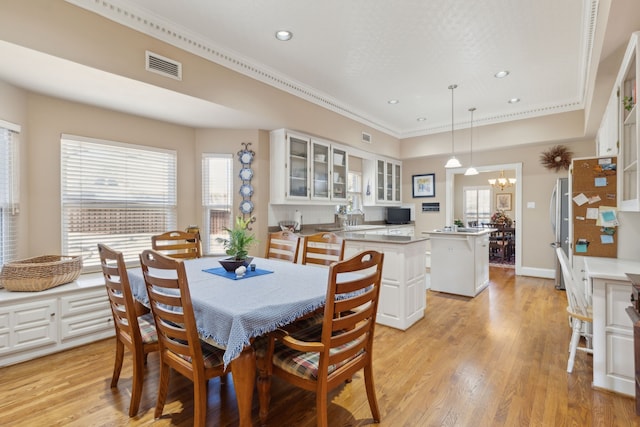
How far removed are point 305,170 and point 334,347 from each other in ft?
10.8

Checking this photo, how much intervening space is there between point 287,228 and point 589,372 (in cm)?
340

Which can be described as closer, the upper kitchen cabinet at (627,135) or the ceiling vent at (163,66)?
the upper kitchen cabinet at (627,135)

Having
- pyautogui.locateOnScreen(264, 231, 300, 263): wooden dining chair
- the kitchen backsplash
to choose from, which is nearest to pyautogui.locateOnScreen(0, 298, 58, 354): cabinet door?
pyautogui.locateOnScreen(264, 231, 300, 263): wooden dining chair

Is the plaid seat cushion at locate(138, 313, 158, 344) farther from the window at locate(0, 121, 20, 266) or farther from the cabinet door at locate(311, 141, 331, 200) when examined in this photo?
the cabinet door at locate(311, 141, 331, 200)

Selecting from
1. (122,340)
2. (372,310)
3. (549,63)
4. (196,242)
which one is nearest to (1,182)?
(196,242)

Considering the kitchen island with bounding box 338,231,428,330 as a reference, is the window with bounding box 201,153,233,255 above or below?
above

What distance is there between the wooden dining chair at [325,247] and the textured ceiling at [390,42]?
6.22 ft

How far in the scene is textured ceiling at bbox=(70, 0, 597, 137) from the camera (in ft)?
8.45

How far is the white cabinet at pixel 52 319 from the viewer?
2.42m

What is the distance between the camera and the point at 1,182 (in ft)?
8.64

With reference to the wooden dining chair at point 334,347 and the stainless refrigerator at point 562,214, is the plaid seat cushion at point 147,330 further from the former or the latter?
the stainless refrigerator at point 562,214

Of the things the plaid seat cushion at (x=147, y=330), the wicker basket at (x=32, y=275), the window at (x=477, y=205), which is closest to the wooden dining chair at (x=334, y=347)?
the plaid seat cushion at (x=147, y=330)

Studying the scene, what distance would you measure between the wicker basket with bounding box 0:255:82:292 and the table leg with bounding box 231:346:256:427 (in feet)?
7.00

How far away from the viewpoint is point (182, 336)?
5.09 ft
